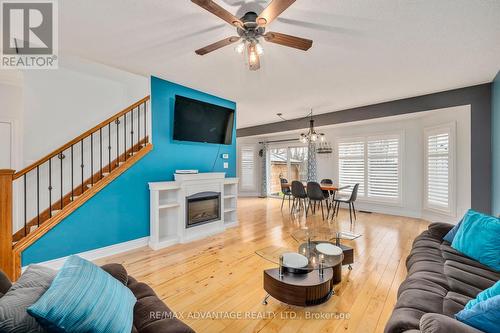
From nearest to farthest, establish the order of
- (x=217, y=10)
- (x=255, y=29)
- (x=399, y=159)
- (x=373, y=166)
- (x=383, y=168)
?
(x=217, y=10) → (x=255, y=29) → (x=399, y=159) → (x=383, y=168) → (x=373, y=166)

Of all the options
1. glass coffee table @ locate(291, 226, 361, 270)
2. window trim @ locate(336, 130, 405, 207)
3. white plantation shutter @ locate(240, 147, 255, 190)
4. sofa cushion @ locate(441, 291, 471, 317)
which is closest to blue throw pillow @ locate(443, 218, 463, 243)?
glass coffee table @ locate(291, 226, 361, 270)

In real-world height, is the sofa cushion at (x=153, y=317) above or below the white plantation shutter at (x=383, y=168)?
below

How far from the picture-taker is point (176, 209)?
3.66m

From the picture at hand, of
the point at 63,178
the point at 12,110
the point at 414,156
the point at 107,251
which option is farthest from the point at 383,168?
the point at 12,110

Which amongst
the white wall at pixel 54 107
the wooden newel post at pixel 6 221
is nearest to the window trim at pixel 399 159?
the white wall at pixel 54 107

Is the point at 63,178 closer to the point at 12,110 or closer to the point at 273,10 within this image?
the point at 12,110

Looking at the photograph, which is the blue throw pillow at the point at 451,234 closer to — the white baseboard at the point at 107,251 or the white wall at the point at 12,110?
the white baseboard at the point at 107,251

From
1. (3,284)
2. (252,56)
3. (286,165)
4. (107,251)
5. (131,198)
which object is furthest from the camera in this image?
(286,165)

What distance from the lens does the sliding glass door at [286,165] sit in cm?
766

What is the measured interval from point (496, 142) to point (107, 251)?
19.9 feet

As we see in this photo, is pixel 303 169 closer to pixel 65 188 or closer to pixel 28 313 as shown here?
pixel 65 188

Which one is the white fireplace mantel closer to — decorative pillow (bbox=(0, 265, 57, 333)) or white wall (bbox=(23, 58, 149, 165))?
white wall (bbox=(23, 58, 149, 165))

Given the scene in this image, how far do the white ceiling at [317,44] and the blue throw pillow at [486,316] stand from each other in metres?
2.18

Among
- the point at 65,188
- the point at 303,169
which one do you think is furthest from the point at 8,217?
the point at 303,169
